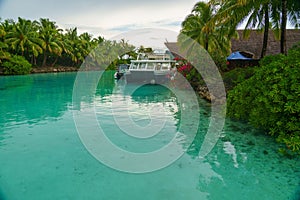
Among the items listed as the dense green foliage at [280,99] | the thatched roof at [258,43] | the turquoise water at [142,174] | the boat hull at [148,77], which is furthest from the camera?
the thatched roof at [258,43]

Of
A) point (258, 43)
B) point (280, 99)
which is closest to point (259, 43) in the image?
point (258, 43)

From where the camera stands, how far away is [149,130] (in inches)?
285

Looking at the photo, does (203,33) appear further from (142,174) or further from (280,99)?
(142,174)

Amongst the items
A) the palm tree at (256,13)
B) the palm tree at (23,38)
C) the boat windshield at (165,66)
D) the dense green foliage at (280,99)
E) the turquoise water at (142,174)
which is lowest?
the turquoise water at (142,174)

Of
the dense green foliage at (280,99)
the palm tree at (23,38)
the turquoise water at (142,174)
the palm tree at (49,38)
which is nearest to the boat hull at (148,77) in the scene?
the turquoise water at (142,174)

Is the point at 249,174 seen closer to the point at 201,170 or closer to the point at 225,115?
the point at 201,170

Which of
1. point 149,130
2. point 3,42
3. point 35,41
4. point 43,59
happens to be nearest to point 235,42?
point 149,130

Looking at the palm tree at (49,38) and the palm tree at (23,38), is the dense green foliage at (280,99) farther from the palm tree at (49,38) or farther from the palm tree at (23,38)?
the palm tree at (49,38)

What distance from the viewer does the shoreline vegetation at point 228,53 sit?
17.5ft

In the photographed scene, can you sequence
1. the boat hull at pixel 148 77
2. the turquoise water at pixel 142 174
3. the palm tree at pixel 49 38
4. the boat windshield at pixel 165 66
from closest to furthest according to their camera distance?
1. the turquoise water at pixel 142 174
2. the boat hull at pixel 148 77
3. the boat windshield at pixel 165 66
4. the palm tree at pixel 49 38

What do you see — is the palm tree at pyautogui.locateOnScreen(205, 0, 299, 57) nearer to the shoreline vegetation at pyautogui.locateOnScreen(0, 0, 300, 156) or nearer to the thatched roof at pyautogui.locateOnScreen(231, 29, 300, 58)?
the shoreline vegetation at pyautogui.locateOnScreen(0, 0, 300, 156)

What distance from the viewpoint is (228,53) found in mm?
20438

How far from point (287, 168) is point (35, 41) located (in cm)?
3464

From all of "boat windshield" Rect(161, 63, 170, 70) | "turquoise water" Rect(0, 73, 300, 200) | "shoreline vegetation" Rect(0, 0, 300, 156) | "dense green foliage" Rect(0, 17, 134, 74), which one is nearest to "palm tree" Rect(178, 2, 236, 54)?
"shoreline vegetation" Rect(0, 0, 300, 156)
